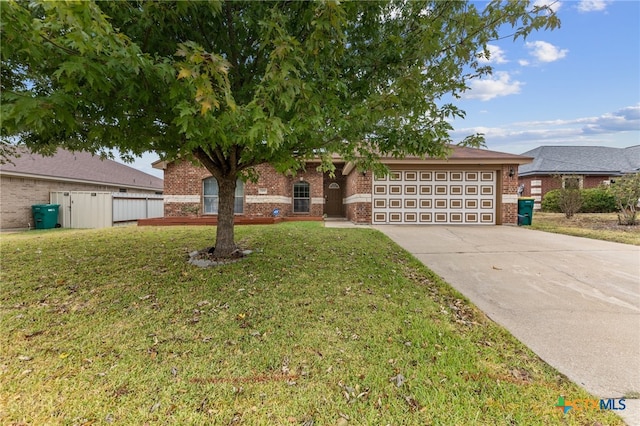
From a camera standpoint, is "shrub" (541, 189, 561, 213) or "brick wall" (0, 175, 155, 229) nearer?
"brick wall" (0, 175, 155, 229)

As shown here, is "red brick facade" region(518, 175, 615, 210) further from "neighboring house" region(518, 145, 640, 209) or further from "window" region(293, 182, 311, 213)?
"window" region(293, 182, 311, 213)

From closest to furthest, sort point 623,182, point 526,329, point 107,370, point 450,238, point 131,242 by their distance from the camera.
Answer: point 107,370 → point 526,329 → point 131,242 → point 450,238 → point 623,182

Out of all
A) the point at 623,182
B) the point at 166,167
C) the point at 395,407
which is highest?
the point at 166,167

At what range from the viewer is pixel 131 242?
7.76 metres

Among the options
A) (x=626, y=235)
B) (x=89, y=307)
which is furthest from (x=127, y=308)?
(x=626, y=235)

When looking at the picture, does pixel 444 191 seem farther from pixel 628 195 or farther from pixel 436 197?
pixel 628 195

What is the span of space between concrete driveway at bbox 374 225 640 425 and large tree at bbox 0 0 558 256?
2440 mm

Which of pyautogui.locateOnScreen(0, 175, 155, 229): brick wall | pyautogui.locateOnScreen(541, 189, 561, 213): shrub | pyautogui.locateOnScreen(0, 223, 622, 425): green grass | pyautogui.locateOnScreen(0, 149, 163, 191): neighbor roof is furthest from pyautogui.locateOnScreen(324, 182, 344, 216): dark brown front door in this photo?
pyautogui.locateOnScreen(0, 175, 155, 229): brick wall

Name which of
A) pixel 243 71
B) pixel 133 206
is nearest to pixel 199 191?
pixel 133 206

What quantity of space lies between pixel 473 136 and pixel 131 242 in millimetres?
8604

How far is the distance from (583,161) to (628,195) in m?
12.6

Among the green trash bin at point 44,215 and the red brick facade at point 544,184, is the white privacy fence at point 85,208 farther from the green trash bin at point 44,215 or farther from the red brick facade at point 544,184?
the red brick facade at point 544,184

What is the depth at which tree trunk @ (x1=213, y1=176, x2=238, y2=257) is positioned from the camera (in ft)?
19.3

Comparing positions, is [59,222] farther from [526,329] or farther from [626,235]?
[626,235]
